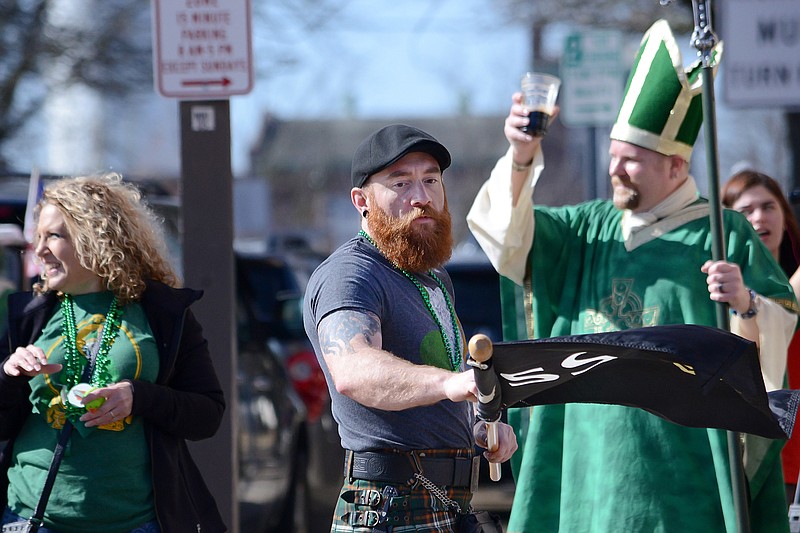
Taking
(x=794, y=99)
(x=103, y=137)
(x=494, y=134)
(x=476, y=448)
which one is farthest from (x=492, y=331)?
(x=494, y=134)

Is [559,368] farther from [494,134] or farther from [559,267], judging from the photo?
[494,134]

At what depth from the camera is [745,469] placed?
425 cm

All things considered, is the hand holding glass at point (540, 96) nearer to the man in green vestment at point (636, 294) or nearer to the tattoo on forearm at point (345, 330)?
the man in green vestment at point (636, 294)

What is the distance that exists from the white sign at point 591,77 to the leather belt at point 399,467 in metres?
5.78

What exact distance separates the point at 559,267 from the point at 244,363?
3.35 m

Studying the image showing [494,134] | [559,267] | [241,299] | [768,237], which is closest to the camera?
[559,267]

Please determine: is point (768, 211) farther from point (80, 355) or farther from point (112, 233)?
point (80, 355)

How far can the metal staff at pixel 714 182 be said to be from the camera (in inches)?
157

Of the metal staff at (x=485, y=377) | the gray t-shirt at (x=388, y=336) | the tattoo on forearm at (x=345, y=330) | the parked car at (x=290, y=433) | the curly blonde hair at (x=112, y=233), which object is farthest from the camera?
the parked car at (x=290, y=433)

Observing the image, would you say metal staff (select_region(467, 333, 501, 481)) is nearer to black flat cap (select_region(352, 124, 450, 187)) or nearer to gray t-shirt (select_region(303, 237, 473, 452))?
gray t-shirt (select_region(303, 237, 473, 452))

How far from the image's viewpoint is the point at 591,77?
890 cm

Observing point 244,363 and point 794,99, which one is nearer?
point 794,99

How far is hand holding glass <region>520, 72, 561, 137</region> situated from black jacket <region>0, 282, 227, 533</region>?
126cm

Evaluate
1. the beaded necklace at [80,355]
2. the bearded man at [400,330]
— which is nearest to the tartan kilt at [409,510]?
the bearded man at [400,330]
